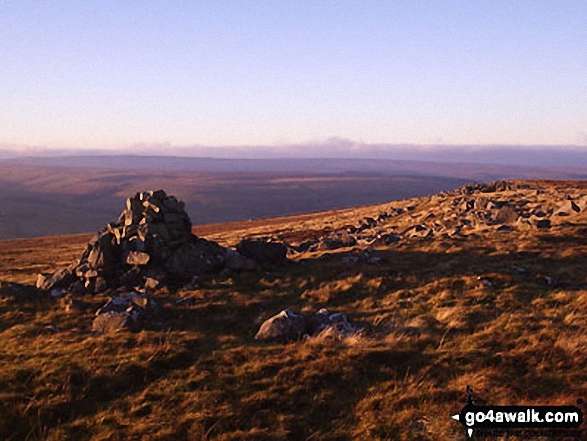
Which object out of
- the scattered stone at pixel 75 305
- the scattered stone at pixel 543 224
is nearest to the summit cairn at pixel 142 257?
the scattered stone at pixel 75 305

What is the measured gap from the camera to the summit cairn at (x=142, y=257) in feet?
60.2

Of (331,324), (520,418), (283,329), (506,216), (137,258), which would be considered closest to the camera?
(520,418)

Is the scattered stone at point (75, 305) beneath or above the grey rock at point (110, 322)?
beneath

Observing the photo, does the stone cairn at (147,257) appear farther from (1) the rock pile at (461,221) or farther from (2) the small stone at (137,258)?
(1) the rock pile at (461,221)

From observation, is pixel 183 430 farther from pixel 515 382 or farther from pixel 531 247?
pixel 531 247

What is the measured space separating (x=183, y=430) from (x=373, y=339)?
5.60 meters

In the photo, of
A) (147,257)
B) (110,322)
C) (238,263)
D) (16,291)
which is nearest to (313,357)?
(110,322)

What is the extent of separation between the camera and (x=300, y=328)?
12.4 m

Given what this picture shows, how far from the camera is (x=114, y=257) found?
1942 centimetres

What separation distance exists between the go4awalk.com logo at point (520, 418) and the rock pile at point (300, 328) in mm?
4355

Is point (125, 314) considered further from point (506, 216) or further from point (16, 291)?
point (506, 216)

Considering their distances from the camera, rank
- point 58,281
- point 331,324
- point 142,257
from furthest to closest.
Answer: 1. point 58,281
2. point 142,257
3. point 331,324

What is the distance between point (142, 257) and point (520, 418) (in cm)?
1570

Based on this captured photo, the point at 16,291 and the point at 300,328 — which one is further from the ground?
the point at 300,328
